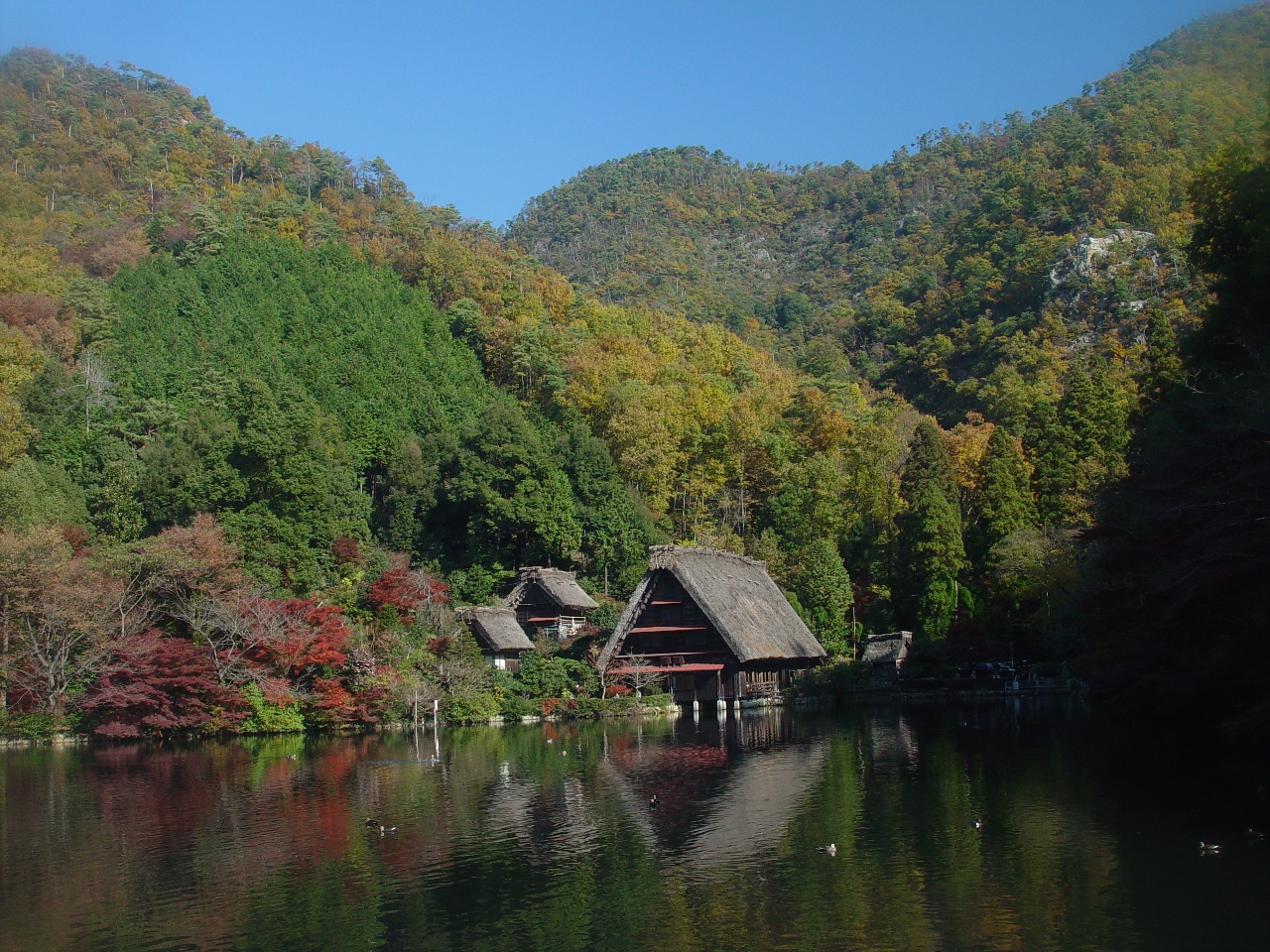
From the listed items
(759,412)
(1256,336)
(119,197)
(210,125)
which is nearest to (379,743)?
(1256,336)

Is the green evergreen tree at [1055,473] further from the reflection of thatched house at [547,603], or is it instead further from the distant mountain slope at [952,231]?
the reflection of thatched house at [547,603]

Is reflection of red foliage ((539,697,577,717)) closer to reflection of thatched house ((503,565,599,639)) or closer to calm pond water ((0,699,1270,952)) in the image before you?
reflection of thatched house ((503,565,599,639))

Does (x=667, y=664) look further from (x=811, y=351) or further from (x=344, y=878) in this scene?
(x=811, y=351)

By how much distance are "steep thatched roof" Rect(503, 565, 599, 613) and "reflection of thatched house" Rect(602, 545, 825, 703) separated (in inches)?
204

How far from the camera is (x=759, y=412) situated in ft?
215

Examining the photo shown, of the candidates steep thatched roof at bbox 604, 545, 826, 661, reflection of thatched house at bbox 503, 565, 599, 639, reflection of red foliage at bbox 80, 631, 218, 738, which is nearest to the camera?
reflection of red foliage at bbox 80, 631, 218, 738

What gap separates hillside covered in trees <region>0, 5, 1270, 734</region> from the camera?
38031mm

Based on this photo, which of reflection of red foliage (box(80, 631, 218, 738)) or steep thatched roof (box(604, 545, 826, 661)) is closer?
reflection of red foliage (box(80, 631, 218, 738))

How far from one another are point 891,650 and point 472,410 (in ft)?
95.8

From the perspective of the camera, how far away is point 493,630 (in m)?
43.7

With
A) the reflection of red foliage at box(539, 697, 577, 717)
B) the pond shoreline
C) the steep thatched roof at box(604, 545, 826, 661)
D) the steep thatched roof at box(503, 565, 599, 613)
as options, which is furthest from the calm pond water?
the steep thatched roof at box(503, 565, 599, 613)

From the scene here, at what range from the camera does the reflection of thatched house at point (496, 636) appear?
4344cm

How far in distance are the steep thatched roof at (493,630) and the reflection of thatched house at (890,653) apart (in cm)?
1519

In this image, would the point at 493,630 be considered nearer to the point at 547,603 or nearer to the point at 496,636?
the point at 496,636
